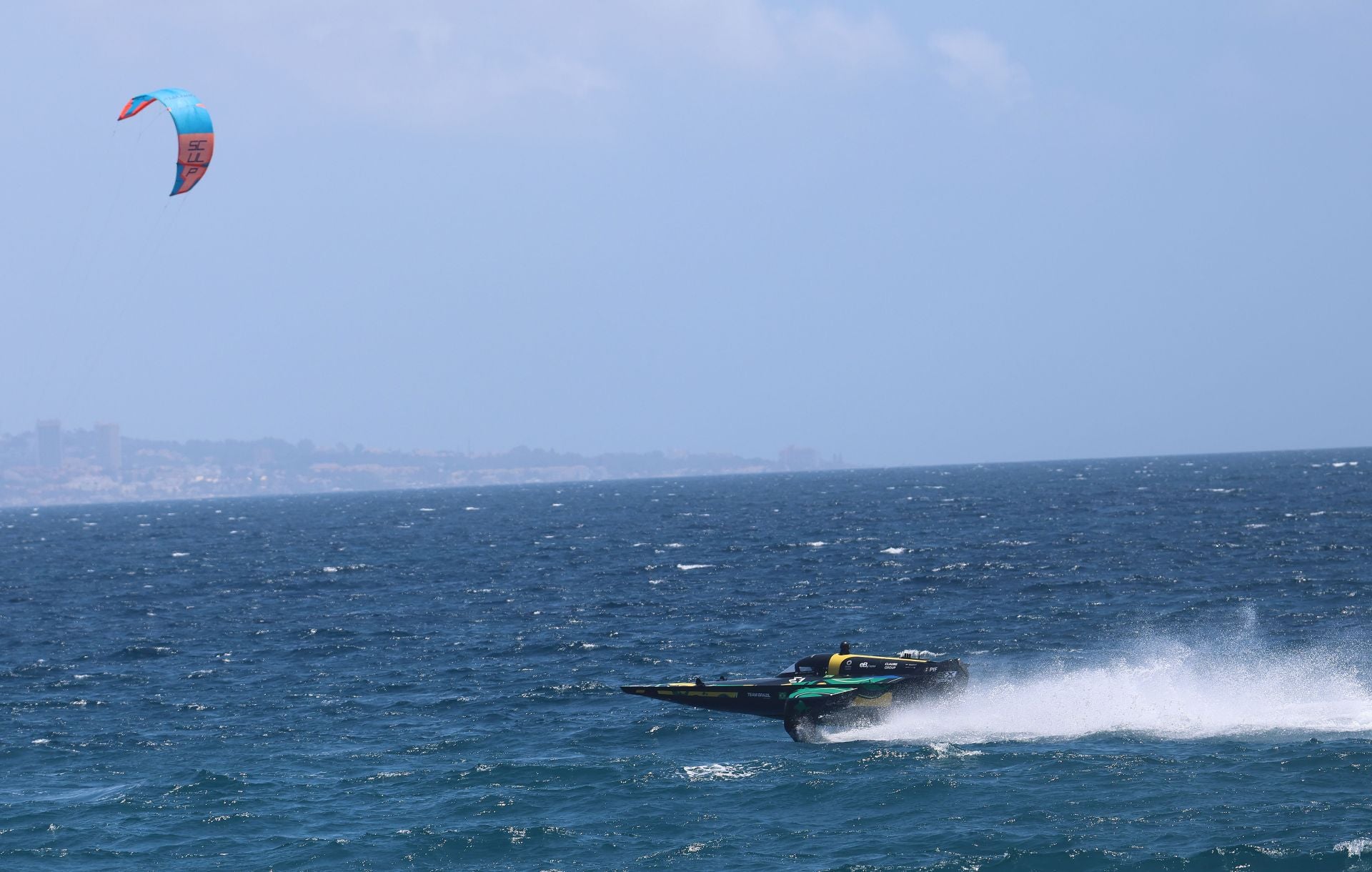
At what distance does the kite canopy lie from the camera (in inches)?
1863

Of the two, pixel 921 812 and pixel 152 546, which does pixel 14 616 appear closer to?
pixel 921 812

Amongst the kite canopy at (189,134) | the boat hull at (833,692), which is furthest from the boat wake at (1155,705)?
the kite canopy at (189,134)

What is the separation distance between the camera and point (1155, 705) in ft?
109

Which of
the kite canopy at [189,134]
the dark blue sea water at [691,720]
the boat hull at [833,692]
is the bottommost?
the dark blue sea water at [691,720]

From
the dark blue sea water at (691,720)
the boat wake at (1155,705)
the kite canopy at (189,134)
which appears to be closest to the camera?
the dark blue sea water at (691,720)

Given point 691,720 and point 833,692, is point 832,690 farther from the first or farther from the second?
point 691,720

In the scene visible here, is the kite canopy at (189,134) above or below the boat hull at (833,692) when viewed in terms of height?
above

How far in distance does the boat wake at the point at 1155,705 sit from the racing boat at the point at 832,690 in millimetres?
542

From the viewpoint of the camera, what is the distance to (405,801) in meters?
28.0

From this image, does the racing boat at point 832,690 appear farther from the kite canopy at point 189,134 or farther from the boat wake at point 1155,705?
the kite canopy at point 189,134

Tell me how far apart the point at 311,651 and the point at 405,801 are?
22744 mm

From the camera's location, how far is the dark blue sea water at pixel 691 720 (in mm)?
24766

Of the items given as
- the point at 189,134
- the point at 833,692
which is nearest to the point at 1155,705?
the point at 833,692

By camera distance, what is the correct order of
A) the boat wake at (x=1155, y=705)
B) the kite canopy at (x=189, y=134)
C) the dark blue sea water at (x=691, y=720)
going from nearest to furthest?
the dark blue sea water at (x=691, y=720), the boat wake at (x=1155, y=705), the kite canopy at (x=189, y=134)
